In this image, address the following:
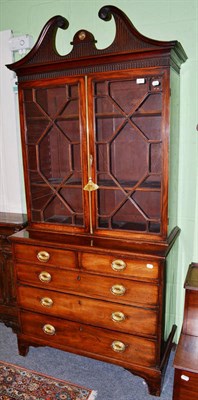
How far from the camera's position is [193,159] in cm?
198

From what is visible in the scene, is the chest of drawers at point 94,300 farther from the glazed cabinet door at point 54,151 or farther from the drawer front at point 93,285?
the glazed cabinet door at point 54,151

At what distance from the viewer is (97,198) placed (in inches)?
72.7

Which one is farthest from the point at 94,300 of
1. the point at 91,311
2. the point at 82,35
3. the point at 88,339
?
the point at 82,35

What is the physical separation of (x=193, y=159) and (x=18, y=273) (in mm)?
1393

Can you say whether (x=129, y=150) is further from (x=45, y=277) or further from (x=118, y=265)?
(x=45, y=277)

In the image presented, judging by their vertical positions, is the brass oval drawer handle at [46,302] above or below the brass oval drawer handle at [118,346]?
above

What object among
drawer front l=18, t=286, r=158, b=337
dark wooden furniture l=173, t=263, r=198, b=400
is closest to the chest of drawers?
drawer front l=18, t=286, r=158, b=337

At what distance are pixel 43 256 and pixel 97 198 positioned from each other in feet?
1.72

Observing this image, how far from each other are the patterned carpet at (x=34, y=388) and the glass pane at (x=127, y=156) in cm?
103

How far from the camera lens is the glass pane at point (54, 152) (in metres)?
1.90

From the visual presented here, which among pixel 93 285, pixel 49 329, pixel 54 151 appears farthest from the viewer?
pixel 54 151

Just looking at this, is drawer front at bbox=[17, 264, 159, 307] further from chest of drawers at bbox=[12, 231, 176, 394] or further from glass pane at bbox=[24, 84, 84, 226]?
glass pane at bbox=[24, 84, 84, 226]

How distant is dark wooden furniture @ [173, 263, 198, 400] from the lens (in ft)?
4.98

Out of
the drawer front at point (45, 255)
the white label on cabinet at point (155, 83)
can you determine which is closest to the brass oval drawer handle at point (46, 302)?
the drawer front at point (45, 255)
